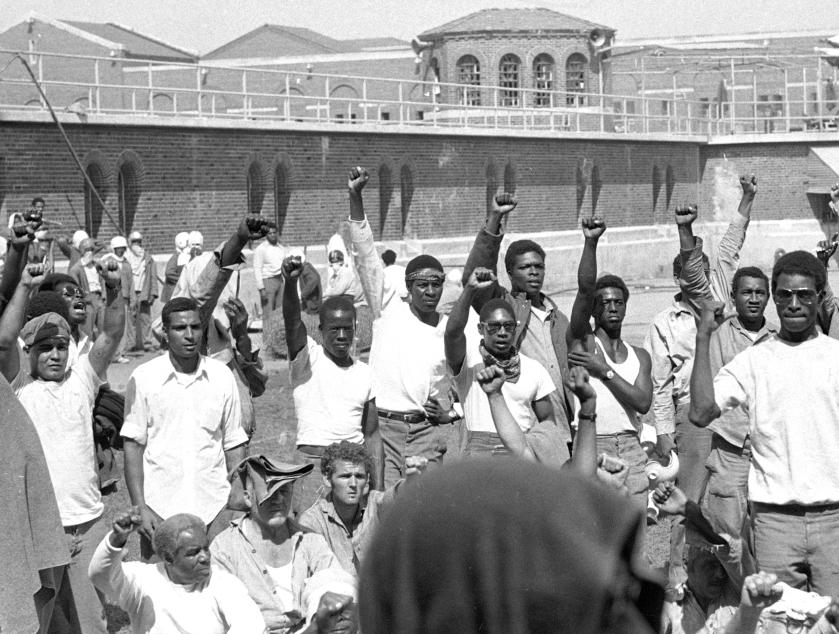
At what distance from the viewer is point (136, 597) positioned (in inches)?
195

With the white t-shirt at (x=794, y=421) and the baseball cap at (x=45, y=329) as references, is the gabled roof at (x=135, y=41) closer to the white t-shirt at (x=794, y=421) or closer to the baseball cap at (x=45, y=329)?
the baseball cap at (x=45, y=329)

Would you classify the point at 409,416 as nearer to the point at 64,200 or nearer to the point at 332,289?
the point at 332,289

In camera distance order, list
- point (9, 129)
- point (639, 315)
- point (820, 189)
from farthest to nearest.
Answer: point (820, 189) < point (639, 315) < point (9, 129)

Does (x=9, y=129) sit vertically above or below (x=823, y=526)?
above

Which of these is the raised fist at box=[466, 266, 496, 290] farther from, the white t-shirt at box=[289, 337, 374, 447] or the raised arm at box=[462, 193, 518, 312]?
the white t-shirt at box=[289, 337, 374, 447]

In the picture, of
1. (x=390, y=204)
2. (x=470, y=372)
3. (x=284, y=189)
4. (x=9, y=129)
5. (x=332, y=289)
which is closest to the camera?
(x=470, y=372)

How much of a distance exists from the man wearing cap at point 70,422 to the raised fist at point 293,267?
88 centimetres

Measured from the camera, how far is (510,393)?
220 inches

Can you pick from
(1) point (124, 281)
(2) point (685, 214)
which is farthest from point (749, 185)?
(1) point (124, 281)

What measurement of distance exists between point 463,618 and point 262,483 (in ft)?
Answer: 14.1

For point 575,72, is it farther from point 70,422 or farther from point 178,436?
point 70,422

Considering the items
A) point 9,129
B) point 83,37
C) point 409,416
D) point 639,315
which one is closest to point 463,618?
point 409,416

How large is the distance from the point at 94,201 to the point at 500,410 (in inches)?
745

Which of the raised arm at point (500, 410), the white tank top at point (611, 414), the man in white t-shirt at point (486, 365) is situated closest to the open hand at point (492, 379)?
the raised arm at point (500, 410)
